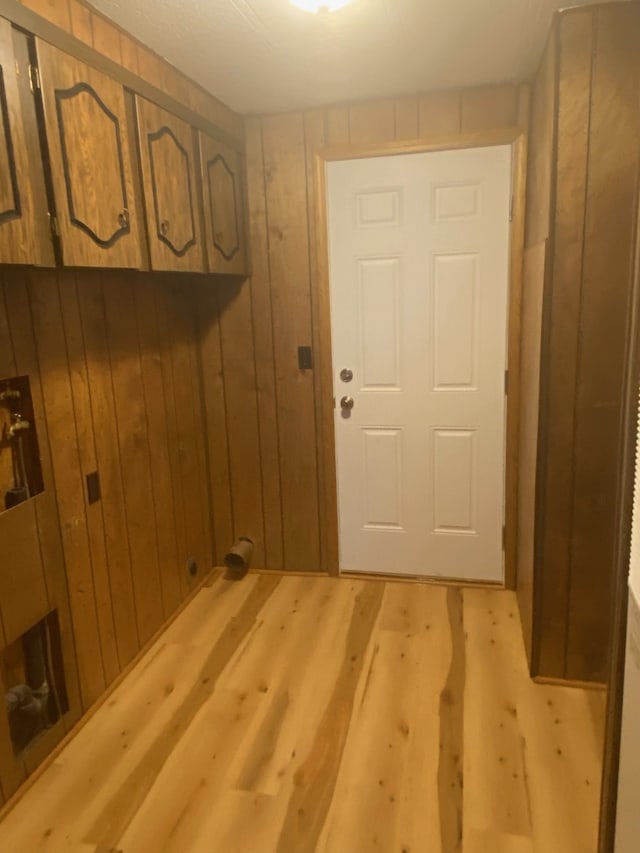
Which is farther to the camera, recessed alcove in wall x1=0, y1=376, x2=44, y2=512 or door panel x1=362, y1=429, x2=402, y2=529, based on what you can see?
door panel x1=362, y1=429, x2=402, y2=529

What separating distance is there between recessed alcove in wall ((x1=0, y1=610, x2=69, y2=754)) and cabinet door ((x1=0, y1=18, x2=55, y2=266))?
121 cm

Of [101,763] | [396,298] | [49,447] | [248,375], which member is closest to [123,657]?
[101,763]

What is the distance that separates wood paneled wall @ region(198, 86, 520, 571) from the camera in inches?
106

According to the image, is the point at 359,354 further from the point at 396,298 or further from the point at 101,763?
the point at 101,763

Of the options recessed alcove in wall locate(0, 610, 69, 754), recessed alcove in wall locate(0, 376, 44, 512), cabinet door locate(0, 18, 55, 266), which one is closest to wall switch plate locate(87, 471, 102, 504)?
recessed alcove in wall locate(0, 376, 44, 512)

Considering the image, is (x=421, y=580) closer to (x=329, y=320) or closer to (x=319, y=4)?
(x=329, y=320)

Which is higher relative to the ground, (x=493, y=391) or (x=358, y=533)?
(x=493, y=391)

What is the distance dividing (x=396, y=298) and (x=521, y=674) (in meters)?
1.71

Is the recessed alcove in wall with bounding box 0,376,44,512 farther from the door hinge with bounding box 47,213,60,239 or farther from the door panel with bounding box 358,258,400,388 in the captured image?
the door panel with bounding box 358,258,400,388

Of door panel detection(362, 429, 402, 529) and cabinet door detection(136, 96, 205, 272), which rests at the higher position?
cabinet door detection(136, 96, 205, 272)

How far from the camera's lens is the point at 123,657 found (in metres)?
2.46

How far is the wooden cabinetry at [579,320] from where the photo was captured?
190 cm

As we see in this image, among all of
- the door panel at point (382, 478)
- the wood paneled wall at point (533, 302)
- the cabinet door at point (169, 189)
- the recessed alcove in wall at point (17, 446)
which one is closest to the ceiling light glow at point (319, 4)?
the cabinet door at point (169, 189)

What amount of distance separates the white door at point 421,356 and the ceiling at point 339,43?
1.12 ft
